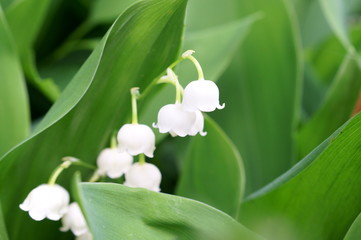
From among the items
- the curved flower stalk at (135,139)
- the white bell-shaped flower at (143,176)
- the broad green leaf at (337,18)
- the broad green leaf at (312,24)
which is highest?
the broad green leaf at (312,24)

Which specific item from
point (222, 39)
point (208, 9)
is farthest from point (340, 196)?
point (208, 9)

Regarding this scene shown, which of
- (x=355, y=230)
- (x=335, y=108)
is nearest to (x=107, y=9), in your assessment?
(x=335, y=108)

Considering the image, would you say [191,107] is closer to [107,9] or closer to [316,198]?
[316,198]

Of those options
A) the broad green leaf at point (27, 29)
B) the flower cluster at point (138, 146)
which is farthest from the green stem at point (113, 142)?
the broad green leaf at point (27, 29)

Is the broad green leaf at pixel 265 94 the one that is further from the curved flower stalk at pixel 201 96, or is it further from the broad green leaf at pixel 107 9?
the curved flower stalk at pixel 201 96

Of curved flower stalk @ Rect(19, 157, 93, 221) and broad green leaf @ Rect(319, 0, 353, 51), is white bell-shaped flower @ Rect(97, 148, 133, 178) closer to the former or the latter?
curved flower stalk @ Rect(19, 157, 93, 221)
